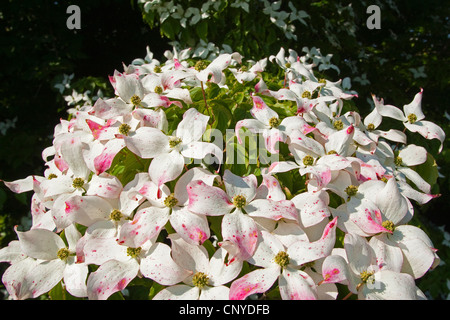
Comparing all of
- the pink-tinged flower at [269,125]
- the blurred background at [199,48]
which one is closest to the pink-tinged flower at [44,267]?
the pink-tinged flower at [269,125]

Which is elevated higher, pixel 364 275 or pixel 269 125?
pixel 269 125

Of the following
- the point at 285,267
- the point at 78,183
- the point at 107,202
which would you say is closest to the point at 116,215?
the point at 107,202

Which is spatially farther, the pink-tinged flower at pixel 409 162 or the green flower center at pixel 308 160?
the pink-tinged flower at pixel 409 162

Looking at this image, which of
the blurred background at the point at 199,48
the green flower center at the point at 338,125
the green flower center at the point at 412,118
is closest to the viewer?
the green flower center at the point at 338,125

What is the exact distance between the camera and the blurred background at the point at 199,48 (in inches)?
92.7

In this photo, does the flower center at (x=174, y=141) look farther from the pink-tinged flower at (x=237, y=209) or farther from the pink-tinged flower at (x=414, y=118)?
the pink-tinged flower at (x=414, y=118)

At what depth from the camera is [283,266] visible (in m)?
0.73

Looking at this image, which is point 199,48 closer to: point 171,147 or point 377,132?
point 377,132

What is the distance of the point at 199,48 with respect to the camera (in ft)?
7.25

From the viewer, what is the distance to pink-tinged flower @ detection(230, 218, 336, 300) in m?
0.70

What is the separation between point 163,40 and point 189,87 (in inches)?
92.5

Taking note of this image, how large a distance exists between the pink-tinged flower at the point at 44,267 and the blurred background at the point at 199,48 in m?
1.36

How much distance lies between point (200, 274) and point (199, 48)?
170 centimetres

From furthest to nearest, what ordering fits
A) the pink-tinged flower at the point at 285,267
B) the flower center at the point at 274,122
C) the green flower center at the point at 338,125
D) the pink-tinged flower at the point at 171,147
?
the green flower center at the point at 338,125 → the flower center at the point at 274,122 → the pink-tinged flower at the point at 171,147 → the pink-tinged flower at the point at 285,267
